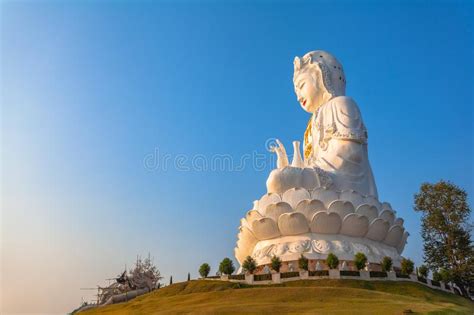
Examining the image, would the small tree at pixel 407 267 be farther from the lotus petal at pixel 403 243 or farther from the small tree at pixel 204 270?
the small tree at pixel 204 270

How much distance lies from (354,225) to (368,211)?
0.94 metres

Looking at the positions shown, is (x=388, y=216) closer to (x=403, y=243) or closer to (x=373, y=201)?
(x=373, y=201)

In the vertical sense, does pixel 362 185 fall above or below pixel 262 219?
above

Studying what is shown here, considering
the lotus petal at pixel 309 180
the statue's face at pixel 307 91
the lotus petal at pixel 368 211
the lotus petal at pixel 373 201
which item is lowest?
the lotus petal at pixel 368 211

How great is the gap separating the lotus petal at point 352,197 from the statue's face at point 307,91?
22.5ft

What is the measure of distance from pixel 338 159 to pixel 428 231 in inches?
241

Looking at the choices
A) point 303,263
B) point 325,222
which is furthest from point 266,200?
point 303,263

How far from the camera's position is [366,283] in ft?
56.6

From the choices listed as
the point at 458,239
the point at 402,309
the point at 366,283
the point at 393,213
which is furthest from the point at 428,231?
the point at 402,309

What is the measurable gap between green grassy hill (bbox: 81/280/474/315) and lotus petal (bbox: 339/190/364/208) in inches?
160

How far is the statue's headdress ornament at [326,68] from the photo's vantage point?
26.2 meters

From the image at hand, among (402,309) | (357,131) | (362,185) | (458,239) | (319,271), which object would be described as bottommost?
(402,309)

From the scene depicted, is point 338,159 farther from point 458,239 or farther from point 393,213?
point 458,239

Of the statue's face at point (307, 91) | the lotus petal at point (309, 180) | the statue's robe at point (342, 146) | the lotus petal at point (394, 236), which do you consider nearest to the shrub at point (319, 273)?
the lotus petal at point (309, 180)
